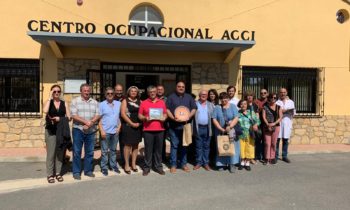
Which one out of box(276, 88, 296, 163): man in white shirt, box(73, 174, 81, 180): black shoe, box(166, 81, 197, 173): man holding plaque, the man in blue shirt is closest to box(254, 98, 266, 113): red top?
box(276, 88, 296, 163): man in white shirt

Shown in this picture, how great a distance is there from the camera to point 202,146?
755 cm

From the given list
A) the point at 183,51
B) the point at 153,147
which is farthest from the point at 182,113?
the point at 183,51

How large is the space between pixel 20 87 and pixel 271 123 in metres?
7.03

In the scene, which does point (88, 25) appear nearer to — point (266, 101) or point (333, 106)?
point (266, 101)

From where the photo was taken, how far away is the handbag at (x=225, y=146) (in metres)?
7.22

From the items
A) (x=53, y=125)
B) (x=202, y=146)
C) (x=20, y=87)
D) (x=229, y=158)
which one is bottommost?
(x=229, y=158)

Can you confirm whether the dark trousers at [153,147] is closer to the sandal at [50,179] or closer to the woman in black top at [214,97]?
the woman in black top at [214,97]

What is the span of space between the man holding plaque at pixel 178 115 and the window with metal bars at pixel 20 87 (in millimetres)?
4770

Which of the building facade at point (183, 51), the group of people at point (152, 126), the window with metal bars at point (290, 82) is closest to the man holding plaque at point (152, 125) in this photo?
the group of people at point (152, 126)

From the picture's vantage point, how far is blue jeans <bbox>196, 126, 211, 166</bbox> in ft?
24.4

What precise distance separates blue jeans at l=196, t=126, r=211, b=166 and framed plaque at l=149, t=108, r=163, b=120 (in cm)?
95

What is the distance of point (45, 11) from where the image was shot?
10.0 metres

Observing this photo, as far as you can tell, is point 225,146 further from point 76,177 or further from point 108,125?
point 76,177

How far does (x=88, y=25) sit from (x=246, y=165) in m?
5.57
